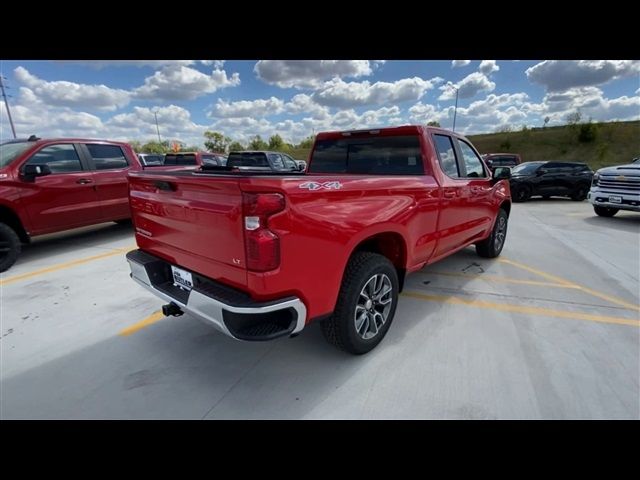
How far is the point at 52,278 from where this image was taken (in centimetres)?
461

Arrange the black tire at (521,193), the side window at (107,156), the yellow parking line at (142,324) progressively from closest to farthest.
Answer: the yellow parking line at (142,324)
the side window at (107,156)
the black tire at (521,193)

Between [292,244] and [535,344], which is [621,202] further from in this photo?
[292,244]

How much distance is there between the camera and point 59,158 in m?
5.81

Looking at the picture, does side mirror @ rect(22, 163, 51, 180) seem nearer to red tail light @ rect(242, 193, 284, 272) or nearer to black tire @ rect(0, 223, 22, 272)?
black tire @ rect(0, 223, 22, 272)

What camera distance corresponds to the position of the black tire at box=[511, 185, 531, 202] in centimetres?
1340

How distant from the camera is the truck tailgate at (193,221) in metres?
2.02

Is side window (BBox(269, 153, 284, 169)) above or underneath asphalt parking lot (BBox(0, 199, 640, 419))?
above

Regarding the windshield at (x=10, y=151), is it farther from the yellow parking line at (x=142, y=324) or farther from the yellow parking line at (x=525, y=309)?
the yellow parking line at (x=525, y=309)

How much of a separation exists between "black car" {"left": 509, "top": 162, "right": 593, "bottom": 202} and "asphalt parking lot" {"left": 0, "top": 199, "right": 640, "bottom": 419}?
988 cm

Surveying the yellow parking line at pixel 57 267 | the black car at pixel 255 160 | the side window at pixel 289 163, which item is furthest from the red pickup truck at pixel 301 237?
the side window at pixel 289 163

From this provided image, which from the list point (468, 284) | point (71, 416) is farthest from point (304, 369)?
point (468, 284)

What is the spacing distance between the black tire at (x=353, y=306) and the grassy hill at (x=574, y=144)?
1739 inches

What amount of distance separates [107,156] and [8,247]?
2567 millimetres

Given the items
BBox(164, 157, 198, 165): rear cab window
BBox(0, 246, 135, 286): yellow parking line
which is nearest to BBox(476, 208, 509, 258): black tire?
BBox(0, 246, 135, 286): yellow parking line
